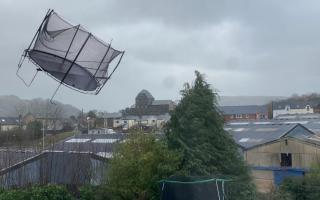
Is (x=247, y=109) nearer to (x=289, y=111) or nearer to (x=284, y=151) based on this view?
(x=289, y=111)

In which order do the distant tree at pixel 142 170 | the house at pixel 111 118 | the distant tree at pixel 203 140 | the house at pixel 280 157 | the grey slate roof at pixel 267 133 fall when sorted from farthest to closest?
the house at pixel 111 118 → the grey slate roof at pixel 267 133 → the house at pixel 280 157 → the distant tree at pixel 203 140 → the distant tree at pixel 142 170

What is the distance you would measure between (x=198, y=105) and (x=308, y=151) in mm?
15870

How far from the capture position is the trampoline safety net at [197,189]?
7.14 metres

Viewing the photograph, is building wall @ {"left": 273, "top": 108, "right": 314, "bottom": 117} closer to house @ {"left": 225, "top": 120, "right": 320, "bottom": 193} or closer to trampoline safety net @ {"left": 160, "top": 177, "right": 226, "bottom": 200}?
house @ {"left": 225, "top": 120, "right": 320, "bottom": 193}

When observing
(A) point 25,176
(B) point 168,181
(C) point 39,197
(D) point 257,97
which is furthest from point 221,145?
(D) point 257,97

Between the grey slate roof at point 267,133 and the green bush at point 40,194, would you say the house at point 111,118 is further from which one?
the green bush at point 40,194

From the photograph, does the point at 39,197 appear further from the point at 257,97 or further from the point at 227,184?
the point at 257,97

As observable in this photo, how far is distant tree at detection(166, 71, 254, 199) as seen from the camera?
28.1ft

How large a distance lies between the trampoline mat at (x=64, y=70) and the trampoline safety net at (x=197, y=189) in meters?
2.73

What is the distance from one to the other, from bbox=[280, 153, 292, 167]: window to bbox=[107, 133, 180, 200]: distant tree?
16411 mm

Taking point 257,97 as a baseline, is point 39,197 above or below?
below

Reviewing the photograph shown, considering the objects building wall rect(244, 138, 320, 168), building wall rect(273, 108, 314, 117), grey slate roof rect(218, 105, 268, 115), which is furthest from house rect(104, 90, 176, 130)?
building wall rect(244, 138, 320, 168)

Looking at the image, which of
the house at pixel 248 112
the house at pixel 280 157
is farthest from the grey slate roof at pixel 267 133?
the house at pixel 248 112

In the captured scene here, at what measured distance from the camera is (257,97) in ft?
473
